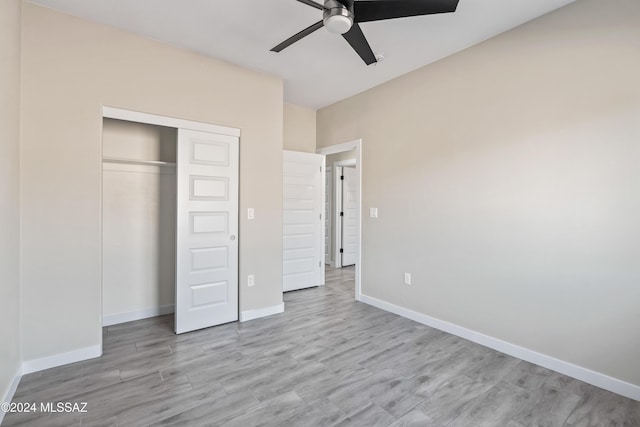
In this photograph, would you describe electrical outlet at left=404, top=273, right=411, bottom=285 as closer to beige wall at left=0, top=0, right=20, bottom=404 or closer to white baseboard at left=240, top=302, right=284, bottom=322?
white baseboard at left=240, top=302, right=284, bottom=322

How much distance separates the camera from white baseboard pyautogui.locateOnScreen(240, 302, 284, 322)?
3379mm

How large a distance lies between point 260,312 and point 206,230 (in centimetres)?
115

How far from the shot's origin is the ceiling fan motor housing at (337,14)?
70.5 inches

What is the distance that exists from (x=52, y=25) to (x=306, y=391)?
344cm

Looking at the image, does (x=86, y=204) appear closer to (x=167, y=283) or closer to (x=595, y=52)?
(x=167, y=283)

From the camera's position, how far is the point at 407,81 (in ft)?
11.6

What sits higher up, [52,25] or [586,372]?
[52,25]

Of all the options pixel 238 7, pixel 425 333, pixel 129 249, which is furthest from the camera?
pixel 129 249

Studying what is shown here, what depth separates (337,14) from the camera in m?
1.80

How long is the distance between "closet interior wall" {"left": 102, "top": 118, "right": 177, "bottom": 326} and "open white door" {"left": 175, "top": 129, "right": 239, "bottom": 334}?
23.6 inches

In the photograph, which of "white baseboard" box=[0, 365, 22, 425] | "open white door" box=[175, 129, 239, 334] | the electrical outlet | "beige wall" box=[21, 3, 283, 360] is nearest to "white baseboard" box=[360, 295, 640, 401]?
the electrical outlet

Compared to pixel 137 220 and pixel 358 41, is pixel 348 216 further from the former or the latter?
pixel 358 41

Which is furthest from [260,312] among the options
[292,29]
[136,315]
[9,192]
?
[292,29]

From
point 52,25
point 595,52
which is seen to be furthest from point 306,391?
point 52,25
